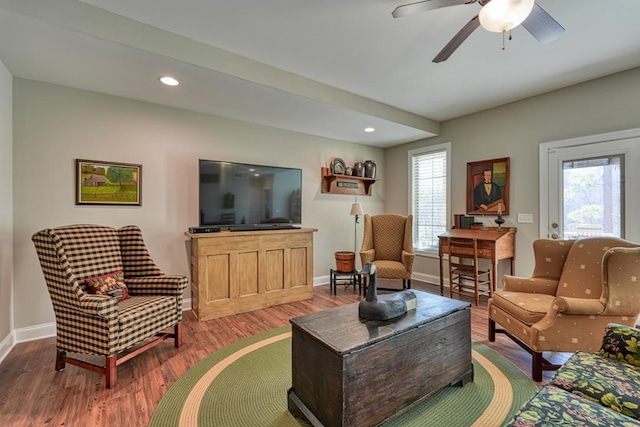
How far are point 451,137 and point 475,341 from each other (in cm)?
303

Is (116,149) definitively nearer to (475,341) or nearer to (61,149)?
(61,149)

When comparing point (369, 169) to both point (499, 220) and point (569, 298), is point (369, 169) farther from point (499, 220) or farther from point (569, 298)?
point (569, 298)

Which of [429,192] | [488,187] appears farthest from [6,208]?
[488,187]

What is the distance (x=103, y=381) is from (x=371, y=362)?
1.93m

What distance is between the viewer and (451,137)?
14.6 ft

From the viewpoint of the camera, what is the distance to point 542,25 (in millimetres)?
1749

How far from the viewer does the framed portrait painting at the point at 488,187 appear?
12.6ft

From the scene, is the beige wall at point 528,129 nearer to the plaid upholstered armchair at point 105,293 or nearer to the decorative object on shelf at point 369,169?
the decorative object on shelf at point 369,169

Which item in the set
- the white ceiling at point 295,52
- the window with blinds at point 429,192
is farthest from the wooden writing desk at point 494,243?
the white ceiling at point 295,52

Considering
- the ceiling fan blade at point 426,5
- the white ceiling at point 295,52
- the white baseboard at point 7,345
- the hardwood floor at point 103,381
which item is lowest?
the hardwood floor at point 103,381

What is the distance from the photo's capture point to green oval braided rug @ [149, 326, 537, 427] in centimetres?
165

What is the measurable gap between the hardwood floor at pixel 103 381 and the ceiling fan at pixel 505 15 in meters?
2.33

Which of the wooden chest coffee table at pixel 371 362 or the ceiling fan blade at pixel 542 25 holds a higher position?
the ceiling fan blade at pixel 542 25

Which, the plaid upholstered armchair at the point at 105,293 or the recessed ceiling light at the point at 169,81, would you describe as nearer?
the plaid upholstered armchair at the point at 105,293
